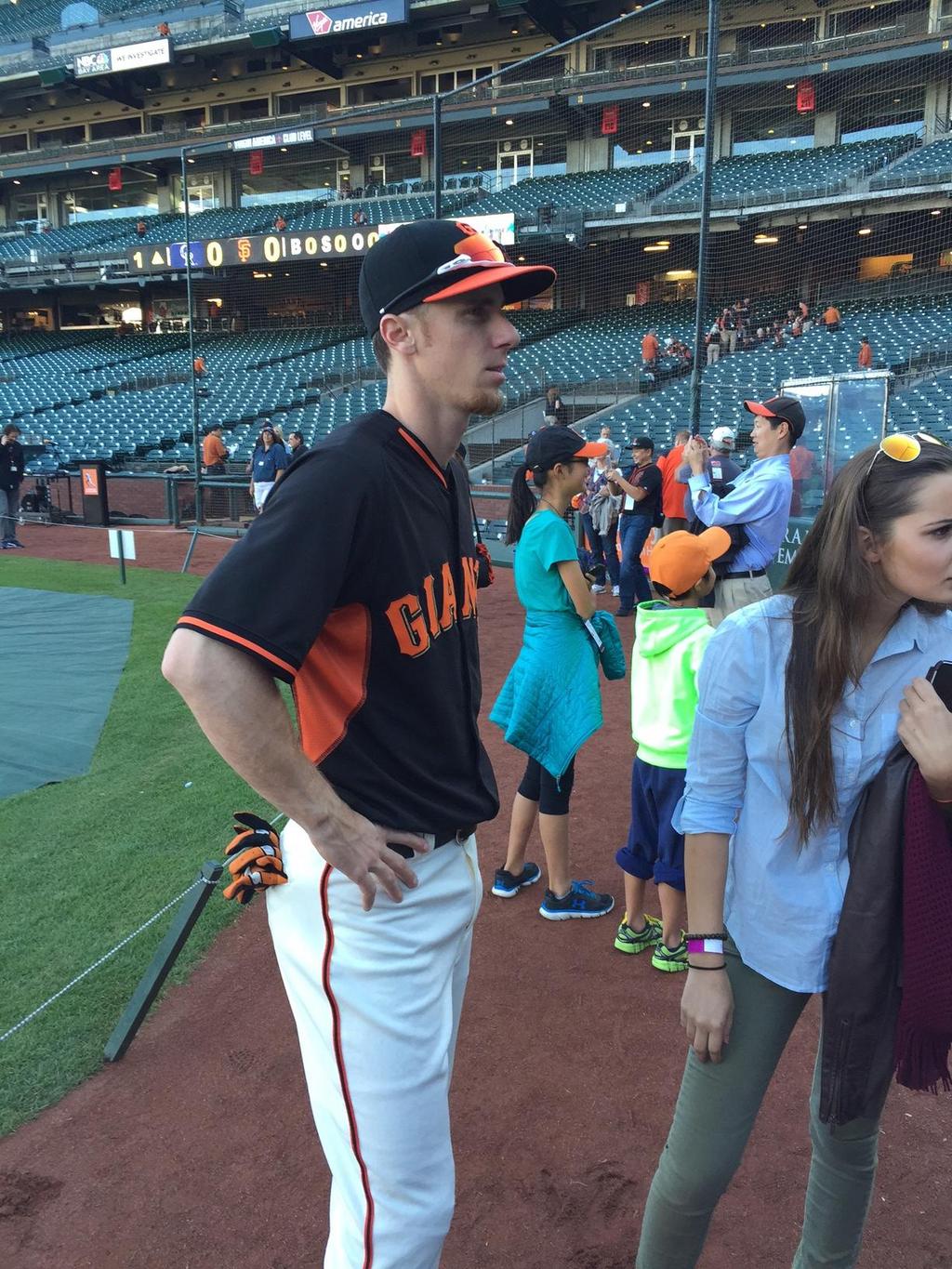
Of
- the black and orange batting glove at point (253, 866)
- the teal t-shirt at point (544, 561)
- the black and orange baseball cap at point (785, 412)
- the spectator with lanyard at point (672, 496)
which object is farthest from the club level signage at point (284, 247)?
the black and orange batting glove at point (253, 866)

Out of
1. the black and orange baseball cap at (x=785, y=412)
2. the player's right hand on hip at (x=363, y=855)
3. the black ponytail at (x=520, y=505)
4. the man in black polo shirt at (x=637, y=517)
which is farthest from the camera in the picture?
the man in black polo shirt at (x=637, y=517)

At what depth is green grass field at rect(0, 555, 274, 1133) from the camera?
294cm

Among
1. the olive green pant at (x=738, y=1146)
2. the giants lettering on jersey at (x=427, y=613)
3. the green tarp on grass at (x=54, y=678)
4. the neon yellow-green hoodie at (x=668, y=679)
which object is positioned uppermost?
the giants lettering on jersey at (x=427, y=613)

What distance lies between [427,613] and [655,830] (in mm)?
1983

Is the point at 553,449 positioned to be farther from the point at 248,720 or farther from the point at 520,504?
the point at 248,720

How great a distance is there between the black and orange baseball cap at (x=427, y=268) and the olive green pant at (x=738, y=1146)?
4.48 ft

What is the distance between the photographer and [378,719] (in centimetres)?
156

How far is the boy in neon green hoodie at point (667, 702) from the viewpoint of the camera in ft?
10.2

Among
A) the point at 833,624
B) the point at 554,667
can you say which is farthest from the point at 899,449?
the point at 554,667

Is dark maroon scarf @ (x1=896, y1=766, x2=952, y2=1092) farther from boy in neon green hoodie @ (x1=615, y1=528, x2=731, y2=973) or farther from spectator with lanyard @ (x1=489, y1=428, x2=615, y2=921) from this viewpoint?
spectator with lanyard @ (x1=489, y1=428, x2=615, y2=921)

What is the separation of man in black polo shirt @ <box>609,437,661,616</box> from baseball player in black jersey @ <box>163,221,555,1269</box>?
Answer: 7.15 m

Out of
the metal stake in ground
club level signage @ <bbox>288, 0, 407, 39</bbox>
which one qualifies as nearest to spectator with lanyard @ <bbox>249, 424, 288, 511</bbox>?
the metal stake in ground

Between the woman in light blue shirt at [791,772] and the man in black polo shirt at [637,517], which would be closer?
the woman in light blue shirt at [791,772]

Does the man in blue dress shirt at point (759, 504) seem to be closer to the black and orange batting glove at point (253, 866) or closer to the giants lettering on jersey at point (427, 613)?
the giants lettering on jersey at point (427, 613)
